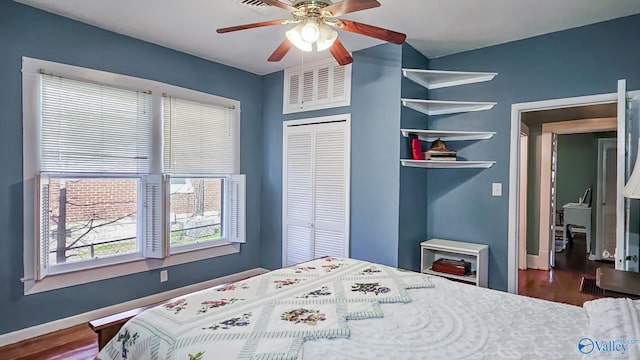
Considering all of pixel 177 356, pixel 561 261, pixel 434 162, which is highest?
pixel 434 162

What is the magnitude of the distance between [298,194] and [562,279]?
3.36 meters

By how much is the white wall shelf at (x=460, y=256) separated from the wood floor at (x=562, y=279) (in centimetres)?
80

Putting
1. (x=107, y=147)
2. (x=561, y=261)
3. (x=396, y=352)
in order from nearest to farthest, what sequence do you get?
(x=396, y=352) < (x=107, y=147) < (x=561, y=261)

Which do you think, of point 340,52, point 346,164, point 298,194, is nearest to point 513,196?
point 346,164

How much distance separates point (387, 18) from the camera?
9.04 ft

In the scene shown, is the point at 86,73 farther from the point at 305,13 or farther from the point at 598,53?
the point at 598,53

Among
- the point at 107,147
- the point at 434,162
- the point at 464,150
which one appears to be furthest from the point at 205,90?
the point at 464,150

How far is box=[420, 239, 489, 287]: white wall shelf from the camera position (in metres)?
3.07

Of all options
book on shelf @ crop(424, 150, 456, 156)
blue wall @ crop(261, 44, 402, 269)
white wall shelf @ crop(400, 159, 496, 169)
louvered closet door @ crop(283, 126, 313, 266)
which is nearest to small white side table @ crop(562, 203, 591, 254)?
white wall shelf @ crop(400, 159, 496, 169)

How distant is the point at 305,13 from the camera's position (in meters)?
1.97

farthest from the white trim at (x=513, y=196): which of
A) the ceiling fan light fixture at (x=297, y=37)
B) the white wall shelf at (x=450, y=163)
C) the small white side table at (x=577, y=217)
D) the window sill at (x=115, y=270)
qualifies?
the small white side table at (x=577, y=217)

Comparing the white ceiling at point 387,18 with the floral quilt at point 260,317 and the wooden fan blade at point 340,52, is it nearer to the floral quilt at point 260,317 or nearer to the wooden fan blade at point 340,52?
the wooden fan blade at point 340,52

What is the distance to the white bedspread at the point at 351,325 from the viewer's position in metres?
1.24

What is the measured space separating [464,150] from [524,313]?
209 cm
